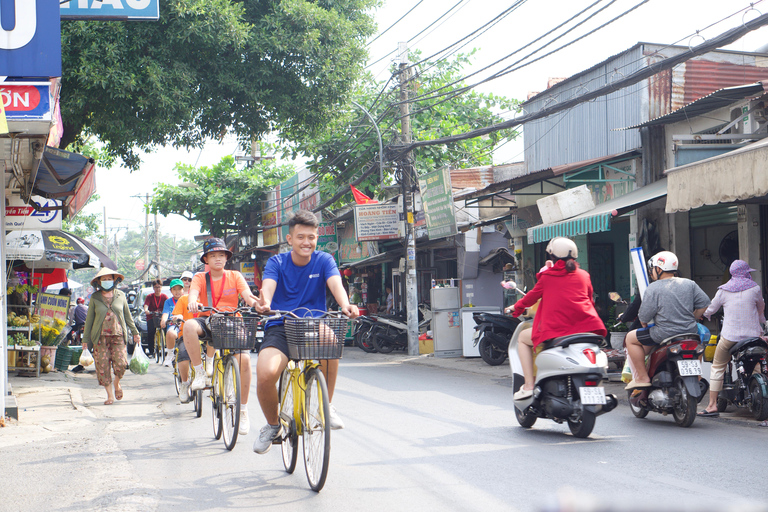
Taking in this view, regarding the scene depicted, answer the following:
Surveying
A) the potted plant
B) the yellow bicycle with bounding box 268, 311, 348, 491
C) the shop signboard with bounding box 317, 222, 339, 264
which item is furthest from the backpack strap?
the shop signboard with bounding box 317, 222, 339, 264

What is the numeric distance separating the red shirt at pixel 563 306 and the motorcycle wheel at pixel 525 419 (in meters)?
0.77

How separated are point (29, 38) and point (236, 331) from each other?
3645mm

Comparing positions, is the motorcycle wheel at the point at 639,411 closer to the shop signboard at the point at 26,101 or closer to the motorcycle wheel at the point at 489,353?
the shop signboard at the point at 26,101

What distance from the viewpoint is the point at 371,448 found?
6.49 meters

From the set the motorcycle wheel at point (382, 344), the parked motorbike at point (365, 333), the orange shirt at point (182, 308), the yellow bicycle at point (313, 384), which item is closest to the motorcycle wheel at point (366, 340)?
the parked motorbike at point (365, 333)

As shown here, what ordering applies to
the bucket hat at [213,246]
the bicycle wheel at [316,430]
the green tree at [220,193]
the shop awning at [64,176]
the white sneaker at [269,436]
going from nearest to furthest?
the bicycle wheel at [316,430] → the white sneaker at [269,436] → the bucket hat at [213,246] → the shop awning at [64,176] → the green tree at [220,193]

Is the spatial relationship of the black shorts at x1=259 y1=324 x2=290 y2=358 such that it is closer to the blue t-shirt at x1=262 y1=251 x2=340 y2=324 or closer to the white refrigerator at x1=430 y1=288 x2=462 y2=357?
the blue t-shirt at x1=262 y1=251 x2=340 y2=324

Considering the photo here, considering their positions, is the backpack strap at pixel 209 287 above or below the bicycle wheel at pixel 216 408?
above

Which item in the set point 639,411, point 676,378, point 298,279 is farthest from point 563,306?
point 298,279

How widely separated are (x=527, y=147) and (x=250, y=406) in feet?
40.0

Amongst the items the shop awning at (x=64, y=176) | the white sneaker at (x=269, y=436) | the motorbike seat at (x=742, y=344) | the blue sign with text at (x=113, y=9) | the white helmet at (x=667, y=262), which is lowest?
the white sneaker at (x=269, y=436)

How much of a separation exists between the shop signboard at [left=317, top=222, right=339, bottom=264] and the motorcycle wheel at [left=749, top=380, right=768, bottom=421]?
21317 millimetres

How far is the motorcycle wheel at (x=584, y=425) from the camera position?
6527mm

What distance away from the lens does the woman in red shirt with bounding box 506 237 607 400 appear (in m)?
6.74
